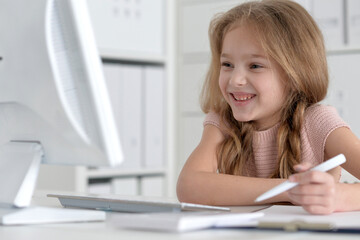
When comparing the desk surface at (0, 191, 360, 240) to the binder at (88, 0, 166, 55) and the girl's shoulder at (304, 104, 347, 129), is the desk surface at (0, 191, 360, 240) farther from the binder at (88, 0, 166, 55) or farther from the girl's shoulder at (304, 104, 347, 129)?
the binder at (88, 0, 166, 55)

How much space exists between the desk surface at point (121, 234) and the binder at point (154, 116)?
6.10 feet

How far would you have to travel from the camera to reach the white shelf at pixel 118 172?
249 centimetres

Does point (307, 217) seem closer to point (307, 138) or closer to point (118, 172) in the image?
point (307, 138)

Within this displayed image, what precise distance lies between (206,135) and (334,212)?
558mm

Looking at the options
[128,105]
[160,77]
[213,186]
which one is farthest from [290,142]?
[160,77]

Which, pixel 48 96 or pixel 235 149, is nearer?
pixel 48 96

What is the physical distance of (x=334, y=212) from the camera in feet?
3.28

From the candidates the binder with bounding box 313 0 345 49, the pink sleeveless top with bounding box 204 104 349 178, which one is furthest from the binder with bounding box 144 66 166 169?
the pink sleeveless top with bounding box 204 104 349 178

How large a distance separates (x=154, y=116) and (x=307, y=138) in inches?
52.7

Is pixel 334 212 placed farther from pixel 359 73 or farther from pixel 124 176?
pixel 124 176

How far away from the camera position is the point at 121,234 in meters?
0.74

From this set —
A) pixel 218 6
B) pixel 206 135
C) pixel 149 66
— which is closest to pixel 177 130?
pixel 149 66

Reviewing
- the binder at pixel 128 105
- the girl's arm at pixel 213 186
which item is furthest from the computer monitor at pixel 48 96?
the binder at pixel 128 105

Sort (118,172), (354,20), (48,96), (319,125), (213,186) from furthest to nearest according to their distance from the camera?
(118,172)
(354,20)
(319,125)
(213,186)
(48,96)
